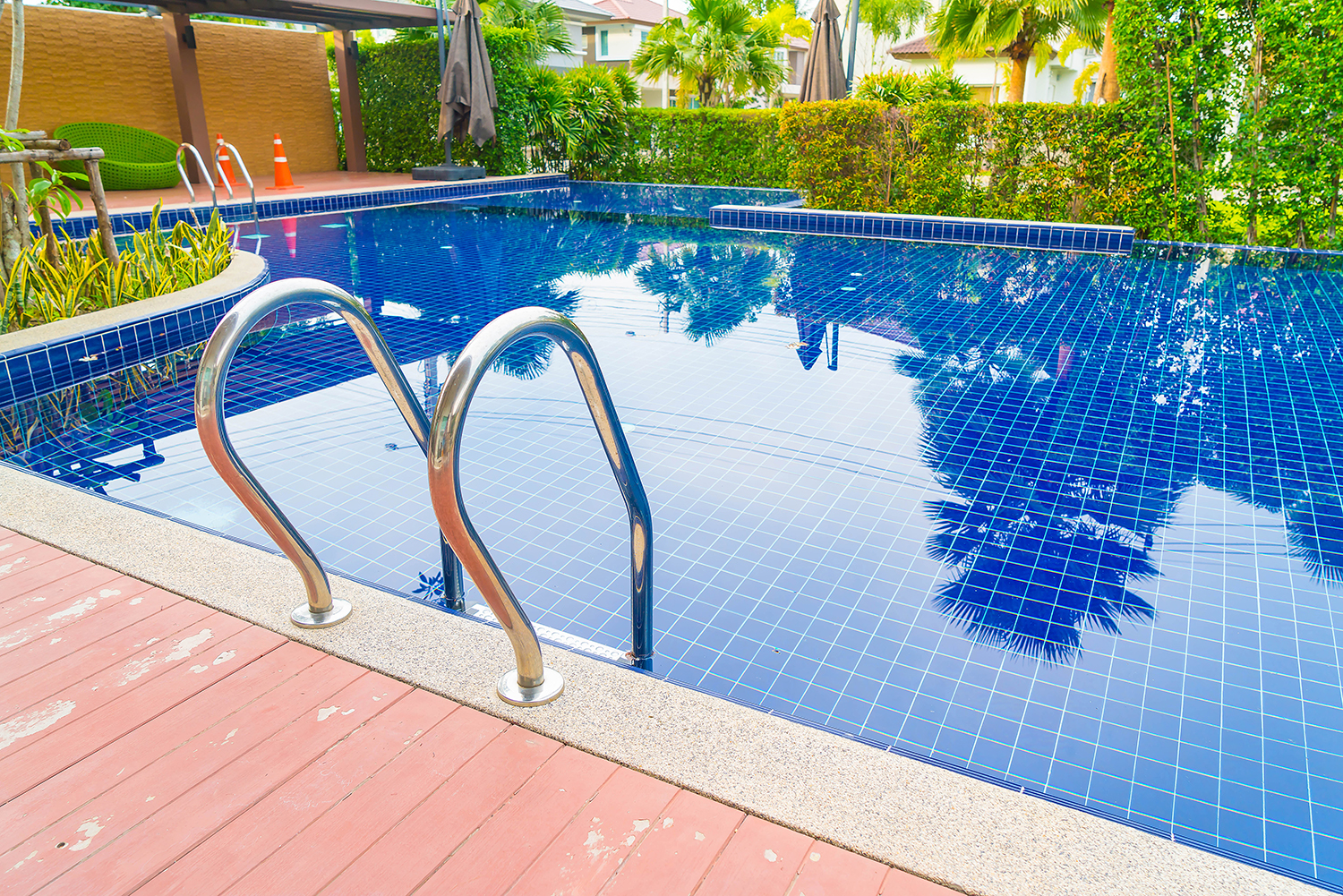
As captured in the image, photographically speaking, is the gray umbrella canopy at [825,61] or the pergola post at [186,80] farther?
the gray umbrella canopy at [825,61]

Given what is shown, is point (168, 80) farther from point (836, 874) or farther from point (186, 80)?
point (836, 874)

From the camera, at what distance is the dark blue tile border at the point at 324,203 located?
9.94 metres

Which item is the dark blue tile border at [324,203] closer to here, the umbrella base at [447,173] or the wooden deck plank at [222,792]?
the umbrella base at [447,173]

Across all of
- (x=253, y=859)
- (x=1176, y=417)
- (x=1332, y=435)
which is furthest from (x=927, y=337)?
(x=253, y=859)

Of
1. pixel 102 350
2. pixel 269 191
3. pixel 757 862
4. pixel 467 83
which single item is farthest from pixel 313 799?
pixel 467 83

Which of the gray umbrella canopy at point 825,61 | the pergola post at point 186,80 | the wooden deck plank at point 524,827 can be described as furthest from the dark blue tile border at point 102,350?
the gray umbrella canopy at point 825,61

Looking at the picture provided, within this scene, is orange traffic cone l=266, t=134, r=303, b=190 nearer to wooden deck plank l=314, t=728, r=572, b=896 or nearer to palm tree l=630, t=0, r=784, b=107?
palm tree l=630, t=0, r=784, b=107

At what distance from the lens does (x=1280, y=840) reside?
194 centimetres

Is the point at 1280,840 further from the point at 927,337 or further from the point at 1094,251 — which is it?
the point at 1094,251

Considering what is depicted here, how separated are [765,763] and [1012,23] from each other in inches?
690

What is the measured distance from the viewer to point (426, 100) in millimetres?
14984

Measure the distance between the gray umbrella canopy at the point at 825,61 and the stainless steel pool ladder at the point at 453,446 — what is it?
12374 mm

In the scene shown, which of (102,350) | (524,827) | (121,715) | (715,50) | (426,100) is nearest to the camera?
→ (524,827)

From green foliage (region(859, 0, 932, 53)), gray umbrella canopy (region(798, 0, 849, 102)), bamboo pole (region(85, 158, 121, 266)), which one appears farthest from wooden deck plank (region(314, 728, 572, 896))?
green foliage (region(859, 0, 932, 53))
